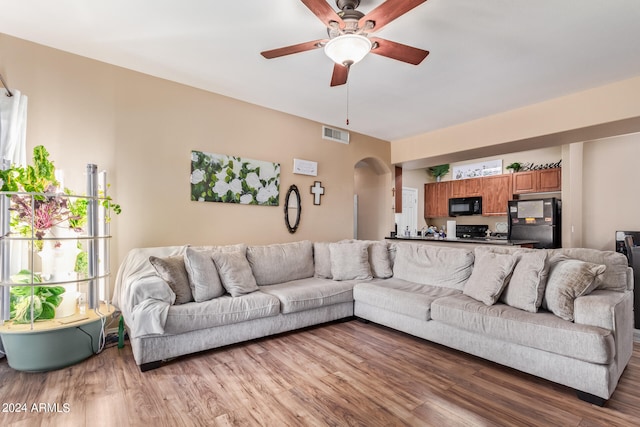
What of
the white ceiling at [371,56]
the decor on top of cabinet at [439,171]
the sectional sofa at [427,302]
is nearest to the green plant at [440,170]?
the decor on top of cabinet at [439,171]

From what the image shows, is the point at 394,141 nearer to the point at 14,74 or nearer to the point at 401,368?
the point at 401,368

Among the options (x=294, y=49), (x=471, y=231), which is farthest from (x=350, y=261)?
(x=471, y=231)

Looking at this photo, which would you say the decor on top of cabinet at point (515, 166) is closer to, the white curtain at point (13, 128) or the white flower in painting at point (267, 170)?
the white flower in painting at point (267, 170)

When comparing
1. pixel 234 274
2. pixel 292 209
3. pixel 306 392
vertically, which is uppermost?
pixel 292 209

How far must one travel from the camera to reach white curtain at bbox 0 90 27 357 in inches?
96.4

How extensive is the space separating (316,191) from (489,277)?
8.56ft

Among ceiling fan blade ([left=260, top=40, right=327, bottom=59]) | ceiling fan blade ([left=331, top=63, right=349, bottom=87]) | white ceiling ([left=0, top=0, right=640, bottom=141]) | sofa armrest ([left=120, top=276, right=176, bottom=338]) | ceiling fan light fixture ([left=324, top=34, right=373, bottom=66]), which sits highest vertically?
white ceiling ([left=0, top=0, right=640, bottom=141])

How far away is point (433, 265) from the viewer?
3416mm

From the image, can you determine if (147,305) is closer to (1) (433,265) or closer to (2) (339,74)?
(2) (339,74)

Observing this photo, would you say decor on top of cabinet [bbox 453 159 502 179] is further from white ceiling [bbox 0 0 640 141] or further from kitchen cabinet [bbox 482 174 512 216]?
white ceiling [bbox 0 0 640 141]

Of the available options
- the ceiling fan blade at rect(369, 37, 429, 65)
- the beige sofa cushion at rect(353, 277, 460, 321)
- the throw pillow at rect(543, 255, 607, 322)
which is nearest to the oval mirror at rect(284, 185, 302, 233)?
the beige sofa cushion at rect(353, 277, 460, 321)

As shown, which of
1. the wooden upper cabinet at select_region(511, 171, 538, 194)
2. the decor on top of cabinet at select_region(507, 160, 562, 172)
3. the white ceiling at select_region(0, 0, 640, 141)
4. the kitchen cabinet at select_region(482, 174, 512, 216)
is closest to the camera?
the white ceiling at select_region(0, 0, 640, 141)

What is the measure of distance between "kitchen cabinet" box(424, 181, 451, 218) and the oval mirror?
4.85 metres

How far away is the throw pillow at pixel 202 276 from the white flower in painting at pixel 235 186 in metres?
1.06
